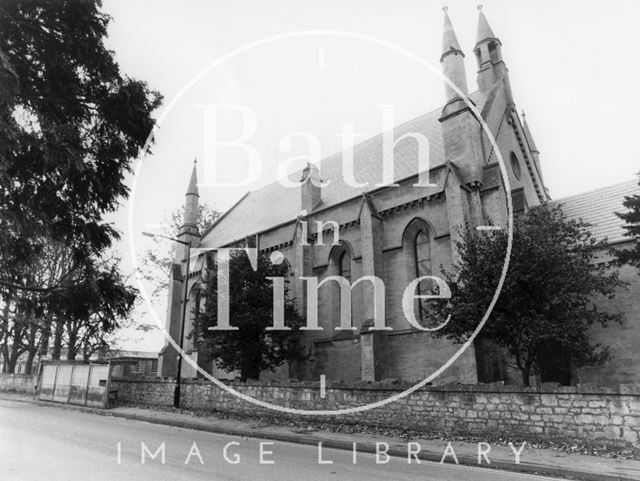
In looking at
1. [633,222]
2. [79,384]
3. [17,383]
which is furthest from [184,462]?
[17,383]

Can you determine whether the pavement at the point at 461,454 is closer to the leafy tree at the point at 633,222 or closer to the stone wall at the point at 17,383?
the leafy tree at the point at 633,222

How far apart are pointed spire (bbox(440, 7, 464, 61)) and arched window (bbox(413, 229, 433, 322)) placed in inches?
355

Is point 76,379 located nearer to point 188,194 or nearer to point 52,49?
point 188,194

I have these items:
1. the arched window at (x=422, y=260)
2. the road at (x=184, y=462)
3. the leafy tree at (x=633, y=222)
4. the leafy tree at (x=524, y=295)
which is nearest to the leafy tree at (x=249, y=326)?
the arched window at (x=422, y=260)

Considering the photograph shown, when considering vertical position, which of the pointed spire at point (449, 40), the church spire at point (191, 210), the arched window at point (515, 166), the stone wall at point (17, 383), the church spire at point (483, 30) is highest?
the church spire at point (483, 30)

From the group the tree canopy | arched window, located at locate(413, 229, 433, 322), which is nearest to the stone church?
arched window, located at locate(413, 229, 433, 322)

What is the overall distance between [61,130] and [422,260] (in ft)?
52.0

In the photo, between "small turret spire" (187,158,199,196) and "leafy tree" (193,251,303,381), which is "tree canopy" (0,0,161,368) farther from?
"small turret spire" (187,158,199,196)

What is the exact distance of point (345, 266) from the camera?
72.3 feet

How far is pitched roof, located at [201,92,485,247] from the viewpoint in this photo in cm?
2247

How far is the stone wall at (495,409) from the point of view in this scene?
29.9 feet

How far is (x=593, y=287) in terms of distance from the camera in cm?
1390

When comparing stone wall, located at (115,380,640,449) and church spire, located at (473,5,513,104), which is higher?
church spire, located at (473,5,513,104)

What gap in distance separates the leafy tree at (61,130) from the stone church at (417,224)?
12789 mm
